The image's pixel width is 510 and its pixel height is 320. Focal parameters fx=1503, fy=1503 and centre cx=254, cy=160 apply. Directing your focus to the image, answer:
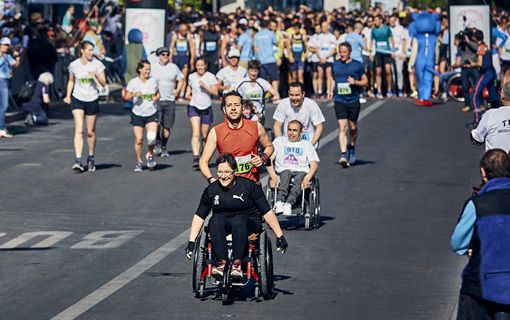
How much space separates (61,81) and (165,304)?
2289cm

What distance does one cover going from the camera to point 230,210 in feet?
41.2

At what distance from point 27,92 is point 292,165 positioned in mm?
13011

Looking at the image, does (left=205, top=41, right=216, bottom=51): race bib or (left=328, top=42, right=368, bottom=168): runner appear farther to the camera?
(left=205, top=41, right=216, bottom=51): race bib

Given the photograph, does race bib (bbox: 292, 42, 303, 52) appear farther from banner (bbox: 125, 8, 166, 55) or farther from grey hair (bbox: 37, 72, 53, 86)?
grey hair (bbox: 37, 72, 53, 86)

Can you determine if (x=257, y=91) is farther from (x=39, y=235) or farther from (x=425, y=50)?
(x=425, y=50)

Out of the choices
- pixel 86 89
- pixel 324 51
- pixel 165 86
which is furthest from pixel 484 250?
pixel 324 51

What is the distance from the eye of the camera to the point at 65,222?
17094 millimetres

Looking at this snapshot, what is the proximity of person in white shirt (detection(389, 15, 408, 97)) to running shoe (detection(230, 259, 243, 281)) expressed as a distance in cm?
2396

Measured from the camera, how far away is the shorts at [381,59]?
1406 inches

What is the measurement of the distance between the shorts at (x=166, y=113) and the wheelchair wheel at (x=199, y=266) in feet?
36.7

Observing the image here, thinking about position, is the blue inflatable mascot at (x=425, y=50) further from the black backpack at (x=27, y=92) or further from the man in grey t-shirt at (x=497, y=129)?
the man in grey t-shirt at (x=497, y=129)

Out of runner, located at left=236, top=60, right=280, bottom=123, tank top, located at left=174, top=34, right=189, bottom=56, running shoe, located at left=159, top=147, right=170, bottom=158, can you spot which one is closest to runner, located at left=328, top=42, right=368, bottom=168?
runner, located at left=236, top=60, right=280, bottom=123

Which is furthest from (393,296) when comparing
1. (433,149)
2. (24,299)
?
(433,149)

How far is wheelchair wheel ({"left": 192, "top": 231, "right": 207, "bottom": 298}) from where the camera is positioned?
12.5 m
